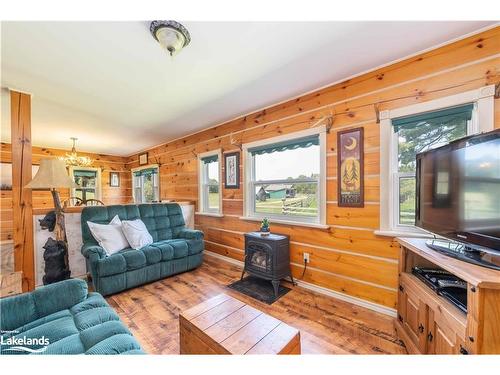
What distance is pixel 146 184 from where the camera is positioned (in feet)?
20.3

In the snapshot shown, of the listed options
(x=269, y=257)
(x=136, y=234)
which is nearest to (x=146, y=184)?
(x=136, y=234)

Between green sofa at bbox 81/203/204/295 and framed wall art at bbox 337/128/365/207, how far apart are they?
2.24 meters

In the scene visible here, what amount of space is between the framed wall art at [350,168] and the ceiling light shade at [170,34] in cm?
176

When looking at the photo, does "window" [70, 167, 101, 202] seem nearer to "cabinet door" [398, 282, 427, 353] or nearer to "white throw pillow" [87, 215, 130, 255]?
"white throw pillow" [87, 215, 130, 255]

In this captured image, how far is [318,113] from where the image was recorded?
2521 mm

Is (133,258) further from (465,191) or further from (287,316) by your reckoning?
(465,191)

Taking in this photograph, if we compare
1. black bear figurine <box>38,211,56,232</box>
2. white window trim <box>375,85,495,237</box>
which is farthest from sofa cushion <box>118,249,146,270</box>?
white window trim <box>375,85,495,237</box>

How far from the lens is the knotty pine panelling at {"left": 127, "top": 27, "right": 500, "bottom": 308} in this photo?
1668 millimetres

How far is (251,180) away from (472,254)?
8.20 feet

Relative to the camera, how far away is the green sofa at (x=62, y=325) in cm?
102

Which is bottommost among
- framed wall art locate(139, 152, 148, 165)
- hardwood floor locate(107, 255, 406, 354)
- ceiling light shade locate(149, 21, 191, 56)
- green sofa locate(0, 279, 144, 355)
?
hardwood floor locate(107, 255, 406, 354)
